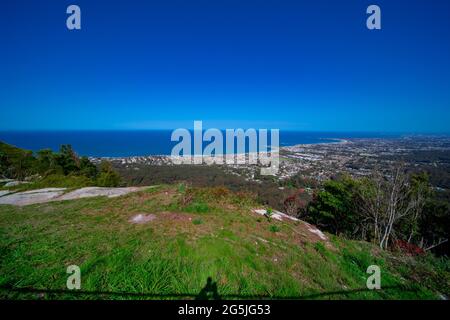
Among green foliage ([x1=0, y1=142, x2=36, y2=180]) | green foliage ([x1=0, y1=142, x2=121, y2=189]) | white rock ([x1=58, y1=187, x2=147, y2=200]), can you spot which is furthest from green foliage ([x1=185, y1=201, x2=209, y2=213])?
green foliage ([x1=0, y1=142, x2=36, y2=180])

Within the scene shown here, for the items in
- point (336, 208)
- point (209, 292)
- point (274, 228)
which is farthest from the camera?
point (336, 208)

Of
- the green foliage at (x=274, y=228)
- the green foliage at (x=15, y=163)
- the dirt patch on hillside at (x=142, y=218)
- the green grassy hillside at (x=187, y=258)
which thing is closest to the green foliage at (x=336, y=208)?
the green grassy hillside at (x=187, y=258)

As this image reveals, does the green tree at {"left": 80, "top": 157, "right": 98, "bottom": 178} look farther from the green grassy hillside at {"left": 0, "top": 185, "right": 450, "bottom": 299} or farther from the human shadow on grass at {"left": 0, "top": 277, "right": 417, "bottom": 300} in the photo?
the human shadow on grass at {"left": 0, "top": 277, "right": 417, "bottom": 300}

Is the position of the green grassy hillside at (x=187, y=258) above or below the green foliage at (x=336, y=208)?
above

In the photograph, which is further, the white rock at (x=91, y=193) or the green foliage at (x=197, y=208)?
the white rock at (x=91, y=193)

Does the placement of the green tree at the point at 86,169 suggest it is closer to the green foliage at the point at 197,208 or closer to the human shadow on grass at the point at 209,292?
the green foliage at the point at 197,208

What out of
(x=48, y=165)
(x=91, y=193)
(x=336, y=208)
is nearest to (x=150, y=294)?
(x=91, y=193)

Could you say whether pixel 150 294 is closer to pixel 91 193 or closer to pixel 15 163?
pixel 91 193

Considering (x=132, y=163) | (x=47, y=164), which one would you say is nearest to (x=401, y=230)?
(x=47, y=164)

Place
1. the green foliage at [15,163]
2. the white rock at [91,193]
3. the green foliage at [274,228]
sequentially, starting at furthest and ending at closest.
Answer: the green foliage at [15,163] < the white rock at [91,193] < the green foliage at [274,228]

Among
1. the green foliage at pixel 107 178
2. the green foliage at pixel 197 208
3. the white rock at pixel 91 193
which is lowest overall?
the green foliage at pixel 107 178
